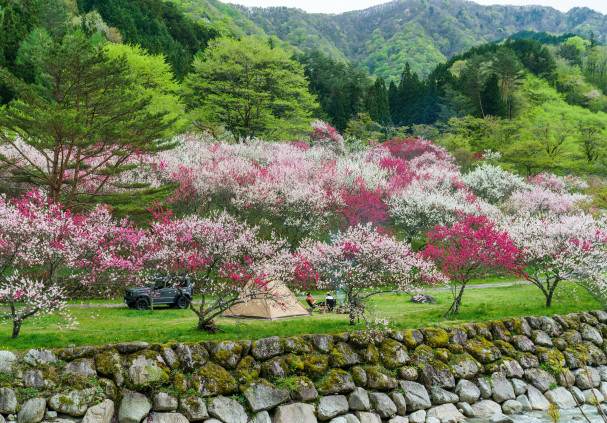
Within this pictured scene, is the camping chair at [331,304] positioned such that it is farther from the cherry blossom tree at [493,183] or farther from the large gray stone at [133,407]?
the cherry blossom tree at [493,183]

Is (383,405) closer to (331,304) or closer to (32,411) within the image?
(331,304)

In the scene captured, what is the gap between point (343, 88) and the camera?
61.2 m

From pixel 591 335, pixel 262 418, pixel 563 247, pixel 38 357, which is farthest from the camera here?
pixel 563 247

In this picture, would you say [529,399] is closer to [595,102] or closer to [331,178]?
[331,178]

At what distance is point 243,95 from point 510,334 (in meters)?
31.5

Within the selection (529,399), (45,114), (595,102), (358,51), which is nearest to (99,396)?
(45,114)

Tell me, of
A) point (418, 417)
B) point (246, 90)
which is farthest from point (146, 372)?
point (246, 90)

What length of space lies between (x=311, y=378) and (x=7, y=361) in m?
7.02

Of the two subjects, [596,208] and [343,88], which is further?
[343,88]

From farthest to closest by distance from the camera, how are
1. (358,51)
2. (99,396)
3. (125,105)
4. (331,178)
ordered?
(358,51), (331,178), (125,105), (99,396)

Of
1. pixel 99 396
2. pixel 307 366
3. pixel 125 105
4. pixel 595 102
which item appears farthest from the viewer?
pixel 595 102

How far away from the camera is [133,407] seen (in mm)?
9500

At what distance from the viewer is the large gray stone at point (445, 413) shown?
1180 cm

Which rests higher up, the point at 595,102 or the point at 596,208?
the point at 595,102
